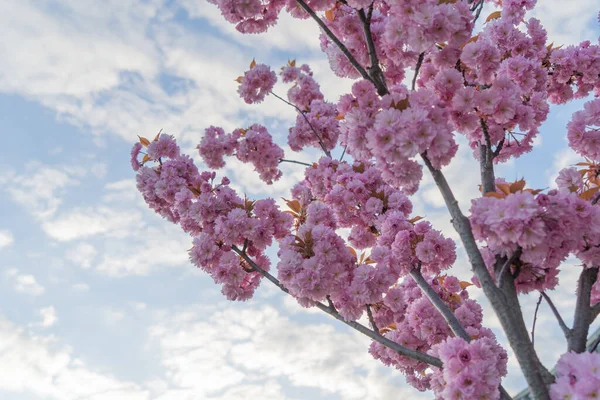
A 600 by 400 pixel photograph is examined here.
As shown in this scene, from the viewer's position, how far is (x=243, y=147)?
6.14 m

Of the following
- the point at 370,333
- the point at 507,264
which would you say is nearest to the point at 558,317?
the point at 507,264

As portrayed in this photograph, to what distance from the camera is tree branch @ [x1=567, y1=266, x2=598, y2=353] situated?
3543 mm

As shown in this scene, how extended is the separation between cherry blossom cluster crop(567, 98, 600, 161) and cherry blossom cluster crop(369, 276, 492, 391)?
176 centimetres

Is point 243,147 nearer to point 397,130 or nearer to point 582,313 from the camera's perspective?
point 397,130

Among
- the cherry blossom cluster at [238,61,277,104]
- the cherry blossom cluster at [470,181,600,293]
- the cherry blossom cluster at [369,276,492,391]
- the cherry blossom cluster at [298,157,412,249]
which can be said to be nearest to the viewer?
the cherry blossom cluster at [470,181,600,293]

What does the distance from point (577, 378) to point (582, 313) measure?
0.91 m

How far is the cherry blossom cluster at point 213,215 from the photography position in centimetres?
485

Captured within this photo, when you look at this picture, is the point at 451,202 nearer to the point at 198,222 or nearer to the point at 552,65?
the point at 198,222

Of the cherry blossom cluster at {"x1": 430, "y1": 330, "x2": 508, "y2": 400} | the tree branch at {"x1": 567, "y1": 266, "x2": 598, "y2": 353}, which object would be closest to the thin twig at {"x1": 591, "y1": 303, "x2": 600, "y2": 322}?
the tree branch at {"x1": 567, "y1": 266, "x2": 598, "y2": 353}

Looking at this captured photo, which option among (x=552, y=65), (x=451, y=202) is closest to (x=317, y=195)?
(x=451, y=202)

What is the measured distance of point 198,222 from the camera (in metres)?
5.22

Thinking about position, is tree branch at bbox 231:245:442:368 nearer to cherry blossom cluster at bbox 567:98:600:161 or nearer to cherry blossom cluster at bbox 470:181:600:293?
cherry blossom cluster at bbox 470:181:600:293

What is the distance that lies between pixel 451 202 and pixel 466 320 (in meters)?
1.98

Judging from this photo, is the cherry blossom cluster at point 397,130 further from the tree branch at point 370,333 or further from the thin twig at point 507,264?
the tree branch at point 370,333
